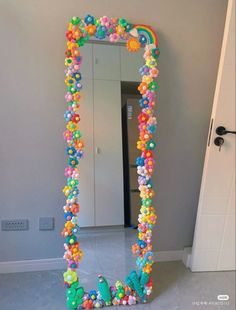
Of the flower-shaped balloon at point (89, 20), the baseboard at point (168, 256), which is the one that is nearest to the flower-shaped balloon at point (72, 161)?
the flower-shaped balloon at point (89, 20)

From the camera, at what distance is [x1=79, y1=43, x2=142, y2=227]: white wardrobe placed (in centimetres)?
157

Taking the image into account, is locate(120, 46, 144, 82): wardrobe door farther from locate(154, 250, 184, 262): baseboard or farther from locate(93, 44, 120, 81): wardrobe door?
locate(154, 250, 184, 262): baseboard

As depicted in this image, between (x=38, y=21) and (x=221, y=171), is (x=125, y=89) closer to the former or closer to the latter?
(x=38, y=21)

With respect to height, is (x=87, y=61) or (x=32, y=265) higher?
(x=87, y=61)

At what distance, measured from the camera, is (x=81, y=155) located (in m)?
1.41

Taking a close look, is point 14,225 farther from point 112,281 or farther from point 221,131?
point 221,131

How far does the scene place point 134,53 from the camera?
157 cm

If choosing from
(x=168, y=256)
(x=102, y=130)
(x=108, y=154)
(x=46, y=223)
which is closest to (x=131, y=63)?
(x=102, y=130)

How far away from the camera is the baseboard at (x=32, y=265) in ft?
5.64

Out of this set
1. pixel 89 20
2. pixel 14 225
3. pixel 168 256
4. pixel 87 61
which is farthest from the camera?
pixel 168 256

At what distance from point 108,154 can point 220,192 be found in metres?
0.87

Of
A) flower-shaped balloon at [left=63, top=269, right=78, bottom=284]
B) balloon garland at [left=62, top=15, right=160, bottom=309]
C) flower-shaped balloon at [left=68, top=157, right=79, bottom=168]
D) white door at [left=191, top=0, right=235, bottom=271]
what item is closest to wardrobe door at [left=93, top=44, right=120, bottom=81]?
balloon garland at [left=62, top=15, right=160, bottom=309]

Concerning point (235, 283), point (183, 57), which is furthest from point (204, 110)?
point (235, 283)

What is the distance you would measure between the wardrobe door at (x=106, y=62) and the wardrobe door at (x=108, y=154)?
0.15 ft
